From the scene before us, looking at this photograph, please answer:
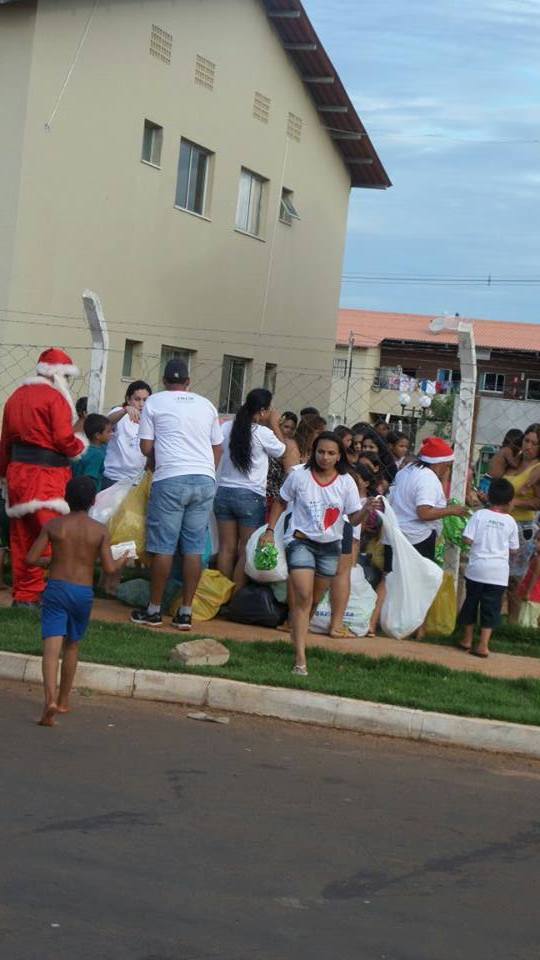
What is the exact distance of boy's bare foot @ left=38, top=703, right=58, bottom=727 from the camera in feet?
25.8

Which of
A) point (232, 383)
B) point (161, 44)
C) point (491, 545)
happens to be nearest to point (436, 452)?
point (491, 545)

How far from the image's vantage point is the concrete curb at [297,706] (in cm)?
851

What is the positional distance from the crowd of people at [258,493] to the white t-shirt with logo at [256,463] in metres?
0.01

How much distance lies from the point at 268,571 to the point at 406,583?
1117mm

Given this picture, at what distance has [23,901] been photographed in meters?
4.91

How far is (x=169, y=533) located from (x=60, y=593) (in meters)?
2.69

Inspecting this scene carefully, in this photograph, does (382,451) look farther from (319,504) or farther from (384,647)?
(319,504)

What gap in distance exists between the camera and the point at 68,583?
812 centimetres

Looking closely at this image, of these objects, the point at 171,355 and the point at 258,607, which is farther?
the point at 171,355

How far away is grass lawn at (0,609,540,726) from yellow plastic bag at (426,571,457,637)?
1.62 metres

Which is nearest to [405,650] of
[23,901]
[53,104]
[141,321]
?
[23,901]

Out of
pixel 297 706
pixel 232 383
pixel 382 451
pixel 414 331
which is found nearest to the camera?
pixel 297 706

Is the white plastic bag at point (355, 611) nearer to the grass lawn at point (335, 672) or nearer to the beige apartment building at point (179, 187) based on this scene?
the grass lawn at point (335, 672)

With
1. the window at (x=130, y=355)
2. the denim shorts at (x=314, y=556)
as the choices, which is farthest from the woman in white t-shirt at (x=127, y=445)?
the window at (x=130, y=355)
